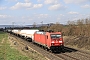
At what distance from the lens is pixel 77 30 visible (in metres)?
59.8

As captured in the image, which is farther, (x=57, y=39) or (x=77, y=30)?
(x=77, y=30)

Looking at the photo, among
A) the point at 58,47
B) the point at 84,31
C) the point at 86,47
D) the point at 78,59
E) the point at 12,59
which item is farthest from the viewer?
the point at 84,31

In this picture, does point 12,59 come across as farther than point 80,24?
No

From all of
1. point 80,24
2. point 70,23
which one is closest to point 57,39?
point 80,24

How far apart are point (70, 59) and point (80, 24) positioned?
36.1m

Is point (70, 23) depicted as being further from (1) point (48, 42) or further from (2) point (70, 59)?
(2) point (70, 59)

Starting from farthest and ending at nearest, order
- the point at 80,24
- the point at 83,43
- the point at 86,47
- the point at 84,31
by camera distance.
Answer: the point at 80,24 → the point at 84,31 → the point at 83,43 → the point at 86,47

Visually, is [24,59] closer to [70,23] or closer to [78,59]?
[78,59]

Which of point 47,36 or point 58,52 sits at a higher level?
point 47,36

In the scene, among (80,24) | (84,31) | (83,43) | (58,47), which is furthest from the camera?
(80,24)

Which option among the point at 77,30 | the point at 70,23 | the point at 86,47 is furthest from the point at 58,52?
the point at 70,23

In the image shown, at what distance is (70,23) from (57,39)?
36859mm

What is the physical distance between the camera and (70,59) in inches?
960

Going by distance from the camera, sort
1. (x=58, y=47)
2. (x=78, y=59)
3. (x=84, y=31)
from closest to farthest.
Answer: (x=78, y=59) < (x=58, y=47) < (x=84, y=31)
